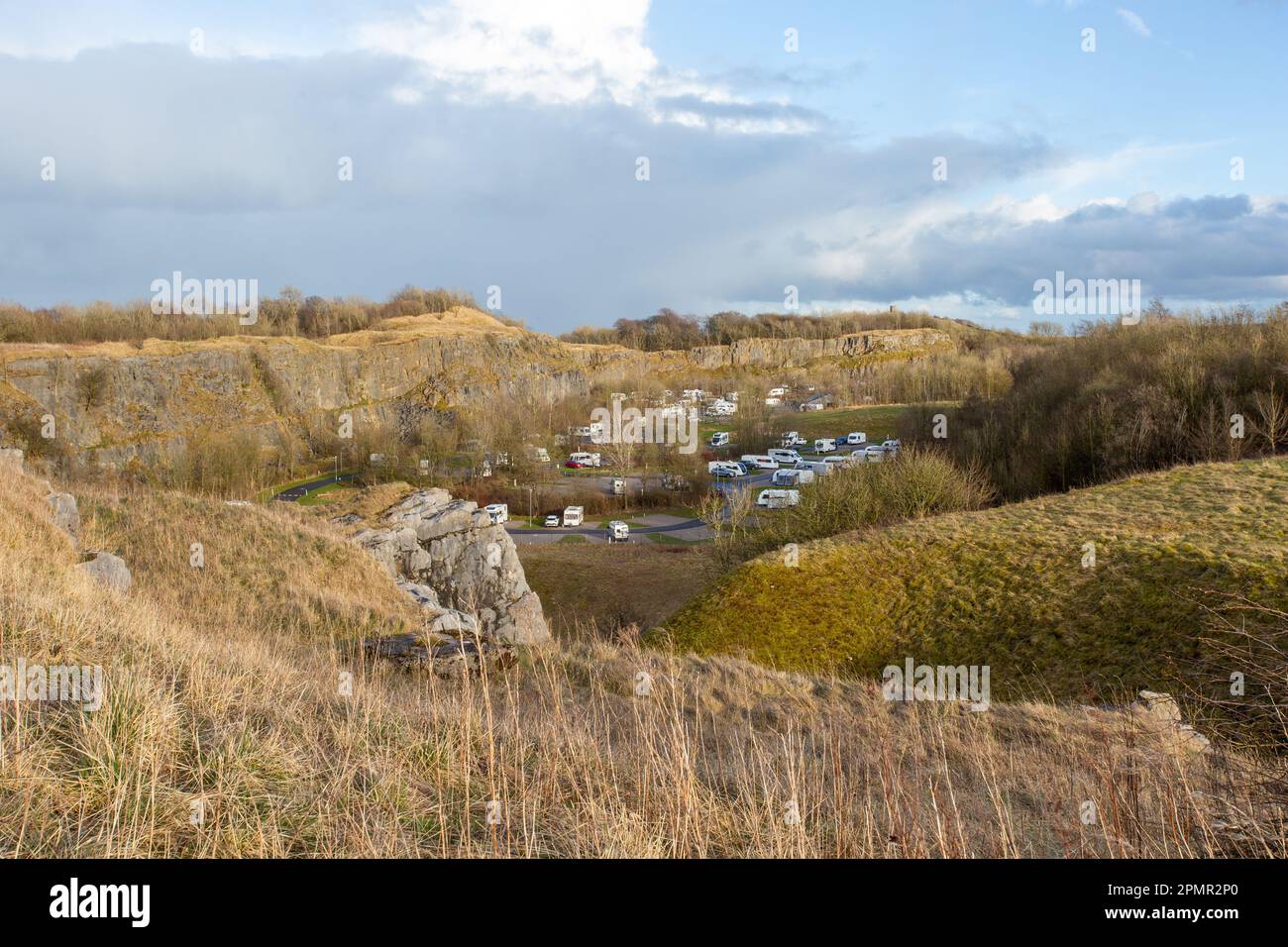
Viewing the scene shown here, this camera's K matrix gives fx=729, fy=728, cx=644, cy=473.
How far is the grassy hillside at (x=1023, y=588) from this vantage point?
16.4 metres

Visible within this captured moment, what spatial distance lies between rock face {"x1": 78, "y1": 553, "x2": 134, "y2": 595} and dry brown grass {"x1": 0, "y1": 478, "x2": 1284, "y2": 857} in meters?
2.03

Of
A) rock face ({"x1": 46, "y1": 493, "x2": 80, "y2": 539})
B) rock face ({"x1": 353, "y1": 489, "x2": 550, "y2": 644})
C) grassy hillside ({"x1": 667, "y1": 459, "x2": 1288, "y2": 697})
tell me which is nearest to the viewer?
rock face ({"x1": 46, "y1": 493, "x2": 80, "y2": 539})

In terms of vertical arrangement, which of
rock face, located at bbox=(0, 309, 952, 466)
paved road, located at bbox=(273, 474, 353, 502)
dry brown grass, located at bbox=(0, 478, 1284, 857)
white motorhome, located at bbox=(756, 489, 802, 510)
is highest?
rock face, located at bbox=(0, 309, 952, 466)

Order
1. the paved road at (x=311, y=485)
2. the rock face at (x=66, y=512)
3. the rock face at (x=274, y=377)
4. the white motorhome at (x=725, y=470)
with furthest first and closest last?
the rock face at (x=274, y=377) → the white motorhome at (x=725, y=470) → the paved road at (x=311, y=485) → the rock face at (x=66, y=512)

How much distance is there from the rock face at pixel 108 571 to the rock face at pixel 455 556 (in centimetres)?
996

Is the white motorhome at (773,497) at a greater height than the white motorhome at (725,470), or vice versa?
the white motorhome at (725,470)

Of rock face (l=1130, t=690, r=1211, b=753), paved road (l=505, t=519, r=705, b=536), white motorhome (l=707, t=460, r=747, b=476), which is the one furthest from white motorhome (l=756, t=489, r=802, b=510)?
rock face (l=1130, t=690, r=1211, b=753)

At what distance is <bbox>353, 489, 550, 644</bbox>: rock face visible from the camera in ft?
73.7

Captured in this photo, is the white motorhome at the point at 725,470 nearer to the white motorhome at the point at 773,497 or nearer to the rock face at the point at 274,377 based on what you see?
the white motorhome at the point at 773,497

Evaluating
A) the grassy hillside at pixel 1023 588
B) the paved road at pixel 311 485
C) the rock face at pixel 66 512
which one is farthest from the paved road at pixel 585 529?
the rock face at pixel 66 512

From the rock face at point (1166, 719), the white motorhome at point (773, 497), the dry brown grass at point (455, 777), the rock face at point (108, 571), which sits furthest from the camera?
the white motorhome at point (773, 497)

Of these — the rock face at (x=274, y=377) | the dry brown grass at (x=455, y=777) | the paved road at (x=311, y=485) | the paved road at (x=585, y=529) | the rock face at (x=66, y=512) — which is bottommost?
the paved road at (x=585, y=529)

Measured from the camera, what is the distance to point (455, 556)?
2523 cm

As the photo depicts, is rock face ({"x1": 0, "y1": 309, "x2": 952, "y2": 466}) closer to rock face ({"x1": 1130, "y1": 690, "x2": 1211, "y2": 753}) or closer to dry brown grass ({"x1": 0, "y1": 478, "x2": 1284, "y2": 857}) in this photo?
dry brown grass ({"x1": 0, "y1": 478, "x2": 1284, "y2": 857})
